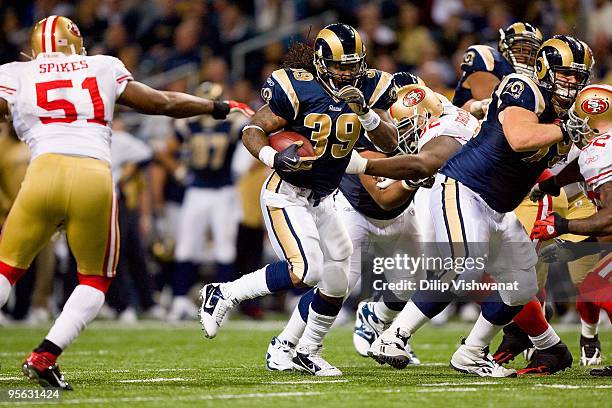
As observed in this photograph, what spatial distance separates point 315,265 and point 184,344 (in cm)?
273

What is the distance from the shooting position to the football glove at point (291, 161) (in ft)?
17.7

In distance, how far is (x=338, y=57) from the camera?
5.65 m

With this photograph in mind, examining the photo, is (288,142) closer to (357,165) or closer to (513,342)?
(357,165)

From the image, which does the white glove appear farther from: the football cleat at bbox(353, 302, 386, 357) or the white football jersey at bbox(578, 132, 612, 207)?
the football cleat at bbox(353, 302, 386, 357)

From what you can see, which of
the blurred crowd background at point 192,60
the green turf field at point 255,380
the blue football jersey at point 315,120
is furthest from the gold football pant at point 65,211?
the blurred crowd background at point 192,60

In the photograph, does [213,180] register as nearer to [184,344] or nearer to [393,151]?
[184,344]

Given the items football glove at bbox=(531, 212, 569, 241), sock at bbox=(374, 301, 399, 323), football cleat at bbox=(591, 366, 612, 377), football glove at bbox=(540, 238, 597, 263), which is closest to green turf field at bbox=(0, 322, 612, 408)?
football cleat at bbox=(591, 366, 612, 377)

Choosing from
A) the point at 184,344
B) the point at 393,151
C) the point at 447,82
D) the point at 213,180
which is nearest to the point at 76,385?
the point at 393,151

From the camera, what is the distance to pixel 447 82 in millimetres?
12023

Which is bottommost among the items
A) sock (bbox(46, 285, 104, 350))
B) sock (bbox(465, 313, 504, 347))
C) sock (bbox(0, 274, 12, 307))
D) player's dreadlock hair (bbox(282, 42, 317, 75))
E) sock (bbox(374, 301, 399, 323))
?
sock (bbox(374, 301, 399, 323))

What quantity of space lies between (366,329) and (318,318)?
123 cm

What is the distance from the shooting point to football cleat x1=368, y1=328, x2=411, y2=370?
6.07m

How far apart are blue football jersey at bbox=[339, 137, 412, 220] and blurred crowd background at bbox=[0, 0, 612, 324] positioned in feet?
9.39

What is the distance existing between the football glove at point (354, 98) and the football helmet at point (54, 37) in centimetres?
134
